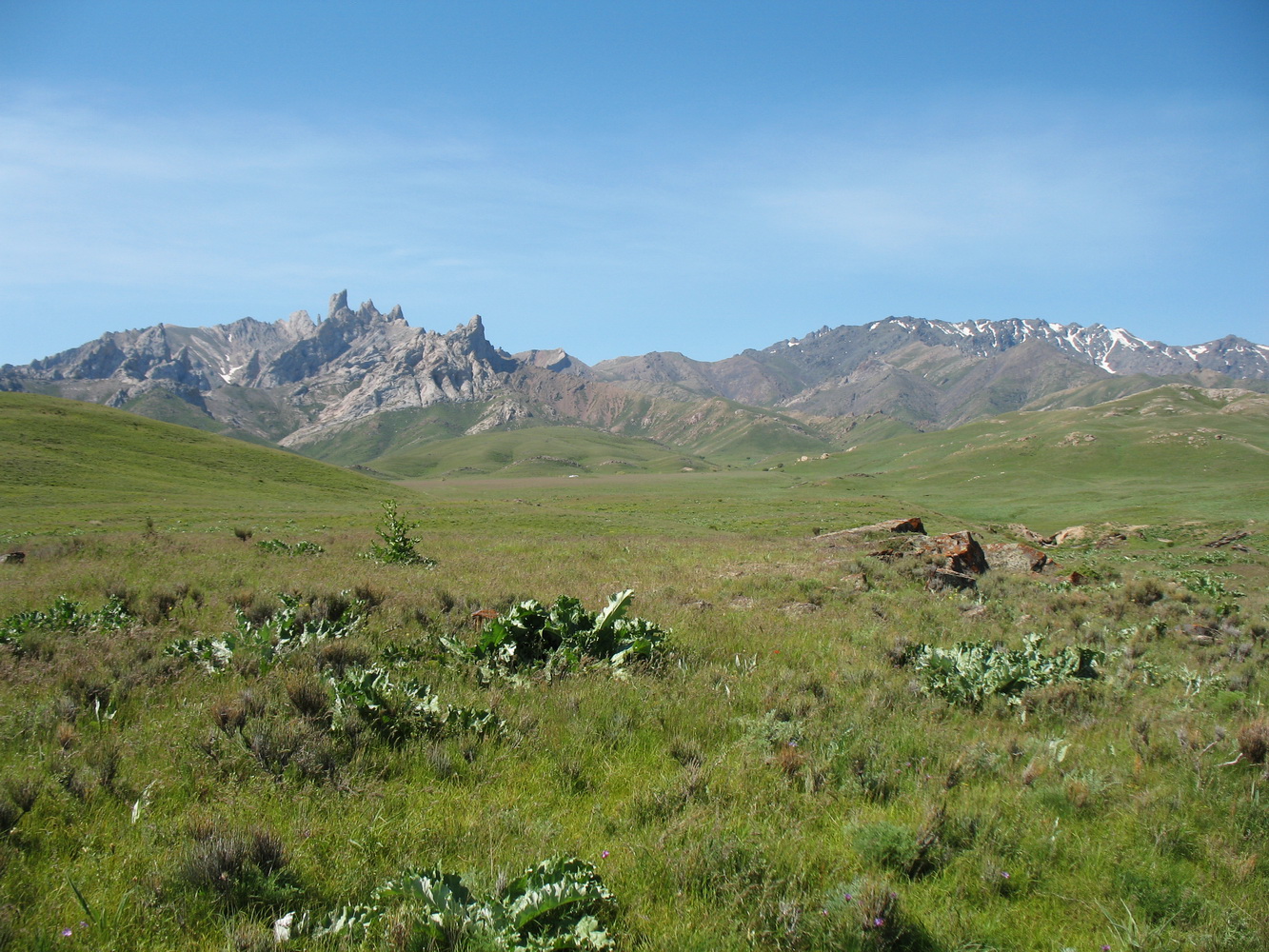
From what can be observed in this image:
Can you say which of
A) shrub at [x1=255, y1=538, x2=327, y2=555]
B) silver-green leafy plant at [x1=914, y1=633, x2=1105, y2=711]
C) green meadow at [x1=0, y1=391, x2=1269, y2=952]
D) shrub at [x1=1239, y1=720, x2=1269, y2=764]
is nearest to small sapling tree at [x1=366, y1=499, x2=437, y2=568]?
shrub at [x1=255, y1=538, x2=327, y2=555]

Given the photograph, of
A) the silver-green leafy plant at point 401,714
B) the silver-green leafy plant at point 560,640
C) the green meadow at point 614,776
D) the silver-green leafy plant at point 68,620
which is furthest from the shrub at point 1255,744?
the silver-green leafy plant at point 68,620

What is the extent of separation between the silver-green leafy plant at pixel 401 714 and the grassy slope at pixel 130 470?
46832 mm

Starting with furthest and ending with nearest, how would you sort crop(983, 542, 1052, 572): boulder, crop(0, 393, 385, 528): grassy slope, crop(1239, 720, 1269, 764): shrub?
crop(0, 393, 385, 528): grassy slope < crop(983, 542, 1052, 572): boulder < crop(1239, 720, 1269, 764): shrub

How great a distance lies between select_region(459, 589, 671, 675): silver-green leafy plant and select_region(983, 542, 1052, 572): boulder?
1657cm

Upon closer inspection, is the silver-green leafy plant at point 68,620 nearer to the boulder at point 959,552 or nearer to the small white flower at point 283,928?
the small white flower at point 283,928

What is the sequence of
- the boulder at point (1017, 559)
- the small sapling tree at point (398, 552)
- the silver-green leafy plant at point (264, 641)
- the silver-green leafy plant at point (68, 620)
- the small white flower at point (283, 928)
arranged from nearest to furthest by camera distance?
1. the small white flower at point (283, 928)
2. the silver-green leafy plant at point (264, 641)
3. the silver-green leafy plant at point (68, 620)
4. the small sapling tree at point (398, 552)
5. the boulder at point (1017, 559)

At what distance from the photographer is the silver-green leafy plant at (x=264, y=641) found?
6988 mm

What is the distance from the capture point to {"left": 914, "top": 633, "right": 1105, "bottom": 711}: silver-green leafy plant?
23.8 ft

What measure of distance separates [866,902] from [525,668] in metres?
4.64

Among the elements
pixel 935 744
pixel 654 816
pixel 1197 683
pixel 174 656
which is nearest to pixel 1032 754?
pixel 935 744

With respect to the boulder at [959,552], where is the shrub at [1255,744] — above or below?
above

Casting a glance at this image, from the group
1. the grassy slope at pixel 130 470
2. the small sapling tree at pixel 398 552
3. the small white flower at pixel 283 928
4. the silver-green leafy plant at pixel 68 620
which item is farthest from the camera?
the grassy slope at pixel 130 470

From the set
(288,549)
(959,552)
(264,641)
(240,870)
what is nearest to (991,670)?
(240,870)

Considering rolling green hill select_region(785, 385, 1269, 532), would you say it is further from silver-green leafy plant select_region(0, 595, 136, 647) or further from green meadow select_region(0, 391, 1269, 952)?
silver-green leafy plant select_region(0, 595, 136, 647)
